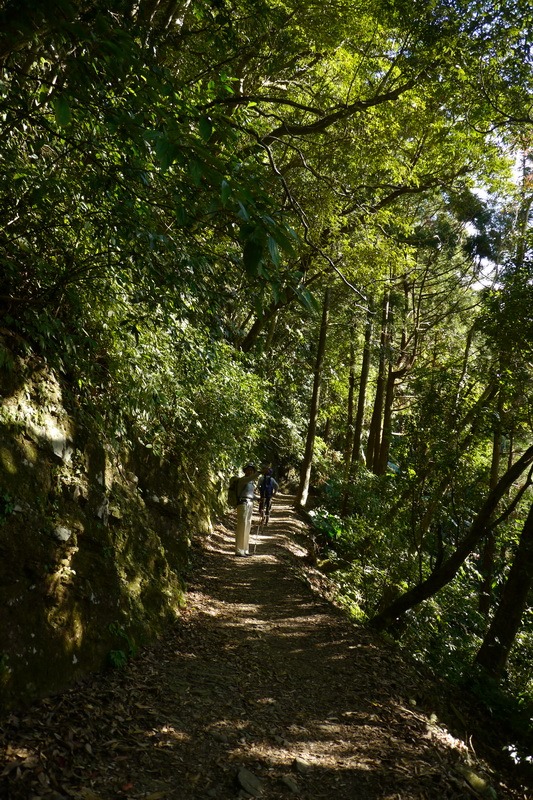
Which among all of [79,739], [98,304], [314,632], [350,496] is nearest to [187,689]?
[79,739]

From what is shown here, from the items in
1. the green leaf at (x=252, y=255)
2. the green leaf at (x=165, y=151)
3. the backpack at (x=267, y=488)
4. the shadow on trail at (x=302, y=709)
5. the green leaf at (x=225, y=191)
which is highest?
the green leaf at (x=165, y=151)

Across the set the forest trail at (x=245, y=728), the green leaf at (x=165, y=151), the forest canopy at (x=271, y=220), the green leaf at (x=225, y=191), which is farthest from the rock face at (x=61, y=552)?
the green leaf at (x=225, y=191)

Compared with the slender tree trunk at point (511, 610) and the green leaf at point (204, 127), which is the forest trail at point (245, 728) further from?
the green leaf at point (204, 127)

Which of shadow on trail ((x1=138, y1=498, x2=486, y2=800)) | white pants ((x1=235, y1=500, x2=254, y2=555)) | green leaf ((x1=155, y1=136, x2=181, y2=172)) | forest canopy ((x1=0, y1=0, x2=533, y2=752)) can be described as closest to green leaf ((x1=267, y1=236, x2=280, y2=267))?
forest canopy ((x1=0, y1=0, x2=533, y2=752))

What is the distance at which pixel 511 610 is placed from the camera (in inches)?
313

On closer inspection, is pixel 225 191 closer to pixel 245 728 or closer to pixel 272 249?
pixel 272 249

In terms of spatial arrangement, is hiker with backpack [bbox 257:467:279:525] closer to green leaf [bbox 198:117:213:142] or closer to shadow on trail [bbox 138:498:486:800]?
shadow on trail [bbox 138:498:486:800]

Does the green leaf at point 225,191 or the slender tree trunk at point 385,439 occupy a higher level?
the slender tree trunk at point 385,439

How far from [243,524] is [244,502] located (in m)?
0.58

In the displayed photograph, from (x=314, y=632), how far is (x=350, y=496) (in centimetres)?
1116

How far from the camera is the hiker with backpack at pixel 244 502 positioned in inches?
412

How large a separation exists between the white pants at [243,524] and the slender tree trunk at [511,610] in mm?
4737

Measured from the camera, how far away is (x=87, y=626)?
14.7 ft

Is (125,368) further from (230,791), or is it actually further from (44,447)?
(230,791)
